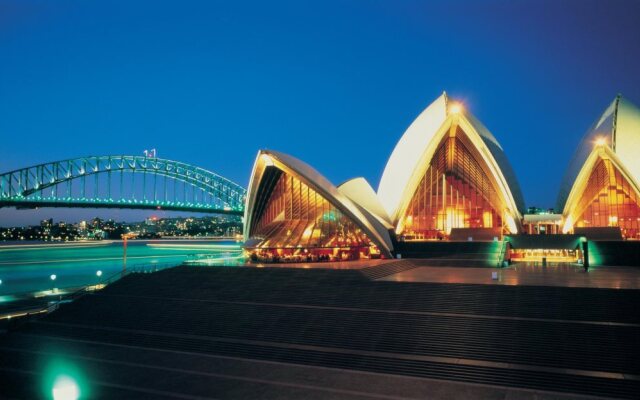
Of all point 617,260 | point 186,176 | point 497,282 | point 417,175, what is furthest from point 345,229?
point 186,176

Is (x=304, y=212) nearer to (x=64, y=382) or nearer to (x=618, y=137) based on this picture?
(x=618, y=137)

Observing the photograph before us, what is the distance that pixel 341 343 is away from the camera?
10914 millimetres

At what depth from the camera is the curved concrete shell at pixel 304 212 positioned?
69.6 feet

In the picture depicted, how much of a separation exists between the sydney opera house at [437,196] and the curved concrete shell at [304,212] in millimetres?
46

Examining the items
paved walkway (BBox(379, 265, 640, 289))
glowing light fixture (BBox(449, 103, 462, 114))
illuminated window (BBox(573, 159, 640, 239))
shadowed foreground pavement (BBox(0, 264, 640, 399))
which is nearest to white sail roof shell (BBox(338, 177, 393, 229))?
glowing light fixture (BBox(449, 103, 462, 114))

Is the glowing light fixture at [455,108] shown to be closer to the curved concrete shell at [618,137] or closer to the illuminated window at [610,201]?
the curved concrete shell at [618,137]

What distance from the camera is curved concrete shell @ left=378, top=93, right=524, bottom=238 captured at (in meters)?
24.4

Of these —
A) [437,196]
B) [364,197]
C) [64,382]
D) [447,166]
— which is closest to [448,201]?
[437,196]

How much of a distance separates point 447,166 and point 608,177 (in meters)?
7.81

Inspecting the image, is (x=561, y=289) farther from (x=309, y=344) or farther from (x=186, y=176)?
(x=186, y=176)

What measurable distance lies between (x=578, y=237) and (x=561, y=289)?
10012 millimetres

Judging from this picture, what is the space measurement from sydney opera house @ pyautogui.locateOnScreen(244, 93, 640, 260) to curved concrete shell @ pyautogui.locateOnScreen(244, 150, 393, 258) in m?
0.05

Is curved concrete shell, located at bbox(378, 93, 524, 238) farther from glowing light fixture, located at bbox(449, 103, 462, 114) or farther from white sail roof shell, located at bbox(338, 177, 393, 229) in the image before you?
white sail roof shell, located at bbox(338, 177, 393, 229)

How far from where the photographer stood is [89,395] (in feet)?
28.3
